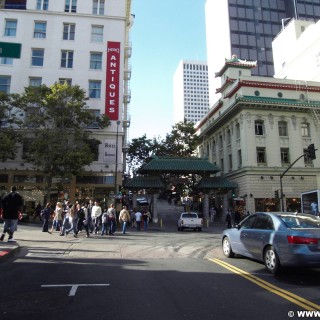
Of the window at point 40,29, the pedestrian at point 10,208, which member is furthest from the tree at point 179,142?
the pedestrian at point 10,208

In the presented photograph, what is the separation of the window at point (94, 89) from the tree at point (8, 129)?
25.2 ft

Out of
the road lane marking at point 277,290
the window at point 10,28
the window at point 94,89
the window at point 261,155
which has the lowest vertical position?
the road lane marking at point 277,290

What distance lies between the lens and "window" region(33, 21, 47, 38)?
36.6 meters

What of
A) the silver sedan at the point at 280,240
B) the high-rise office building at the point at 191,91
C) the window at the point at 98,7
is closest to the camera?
the silver sedan at the point at 280,240

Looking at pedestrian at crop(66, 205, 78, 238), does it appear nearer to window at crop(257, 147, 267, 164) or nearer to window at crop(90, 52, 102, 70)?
window at crop(90, 52, 102, 70)

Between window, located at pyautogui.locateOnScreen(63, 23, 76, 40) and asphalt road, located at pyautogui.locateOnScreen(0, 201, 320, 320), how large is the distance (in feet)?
106

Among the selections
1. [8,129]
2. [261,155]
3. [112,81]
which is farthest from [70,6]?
[261,155]

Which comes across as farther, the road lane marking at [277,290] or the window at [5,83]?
the window at [5,83]

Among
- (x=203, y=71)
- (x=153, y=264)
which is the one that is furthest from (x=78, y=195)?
(x=203, y=71)

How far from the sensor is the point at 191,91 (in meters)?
165

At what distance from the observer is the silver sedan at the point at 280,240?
7219 mm

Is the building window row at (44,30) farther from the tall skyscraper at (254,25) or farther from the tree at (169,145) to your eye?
the tall skyscraper at (254,25)

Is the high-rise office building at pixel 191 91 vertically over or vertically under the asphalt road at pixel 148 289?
over

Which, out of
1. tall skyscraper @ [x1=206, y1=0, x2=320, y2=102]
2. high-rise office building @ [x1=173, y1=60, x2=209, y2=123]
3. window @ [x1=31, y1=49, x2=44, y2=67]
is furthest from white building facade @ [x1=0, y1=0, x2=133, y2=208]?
high-rise office building @ [x1=173, y1=60, x2=209, y2=123]
